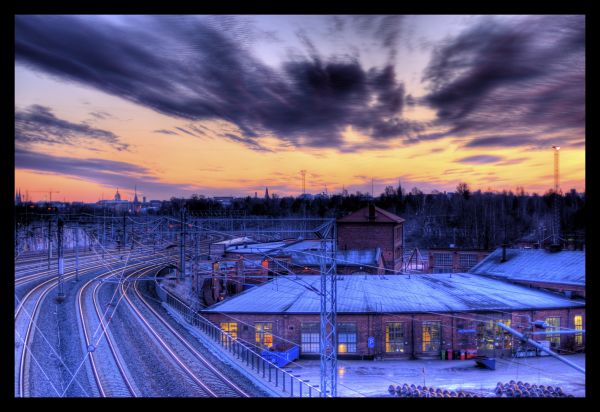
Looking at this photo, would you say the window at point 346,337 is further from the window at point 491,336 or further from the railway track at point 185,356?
the railway track at point 185,356

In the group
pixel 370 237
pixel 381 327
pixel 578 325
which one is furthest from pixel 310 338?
pixel 370 237

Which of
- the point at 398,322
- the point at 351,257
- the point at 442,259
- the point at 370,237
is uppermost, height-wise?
the point at 370,237

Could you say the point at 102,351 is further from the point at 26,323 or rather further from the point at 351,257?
the point at 351,257

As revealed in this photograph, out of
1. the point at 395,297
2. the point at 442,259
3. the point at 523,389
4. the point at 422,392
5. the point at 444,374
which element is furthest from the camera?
the point at 442,259

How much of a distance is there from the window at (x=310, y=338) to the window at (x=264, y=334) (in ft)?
3.03

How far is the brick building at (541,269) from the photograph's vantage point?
46.5ft

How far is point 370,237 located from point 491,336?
1060 cm

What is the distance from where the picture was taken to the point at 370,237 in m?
22.2

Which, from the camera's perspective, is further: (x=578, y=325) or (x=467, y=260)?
(x=467, y=260)

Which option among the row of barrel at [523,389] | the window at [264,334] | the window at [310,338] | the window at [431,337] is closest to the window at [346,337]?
the window at [310,338]

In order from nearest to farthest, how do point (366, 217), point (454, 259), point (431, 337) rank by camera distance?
point (431, 337), point (366, 217), point (454, 259)

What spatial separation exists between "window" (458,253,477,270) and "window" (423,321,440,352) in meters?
11.7
